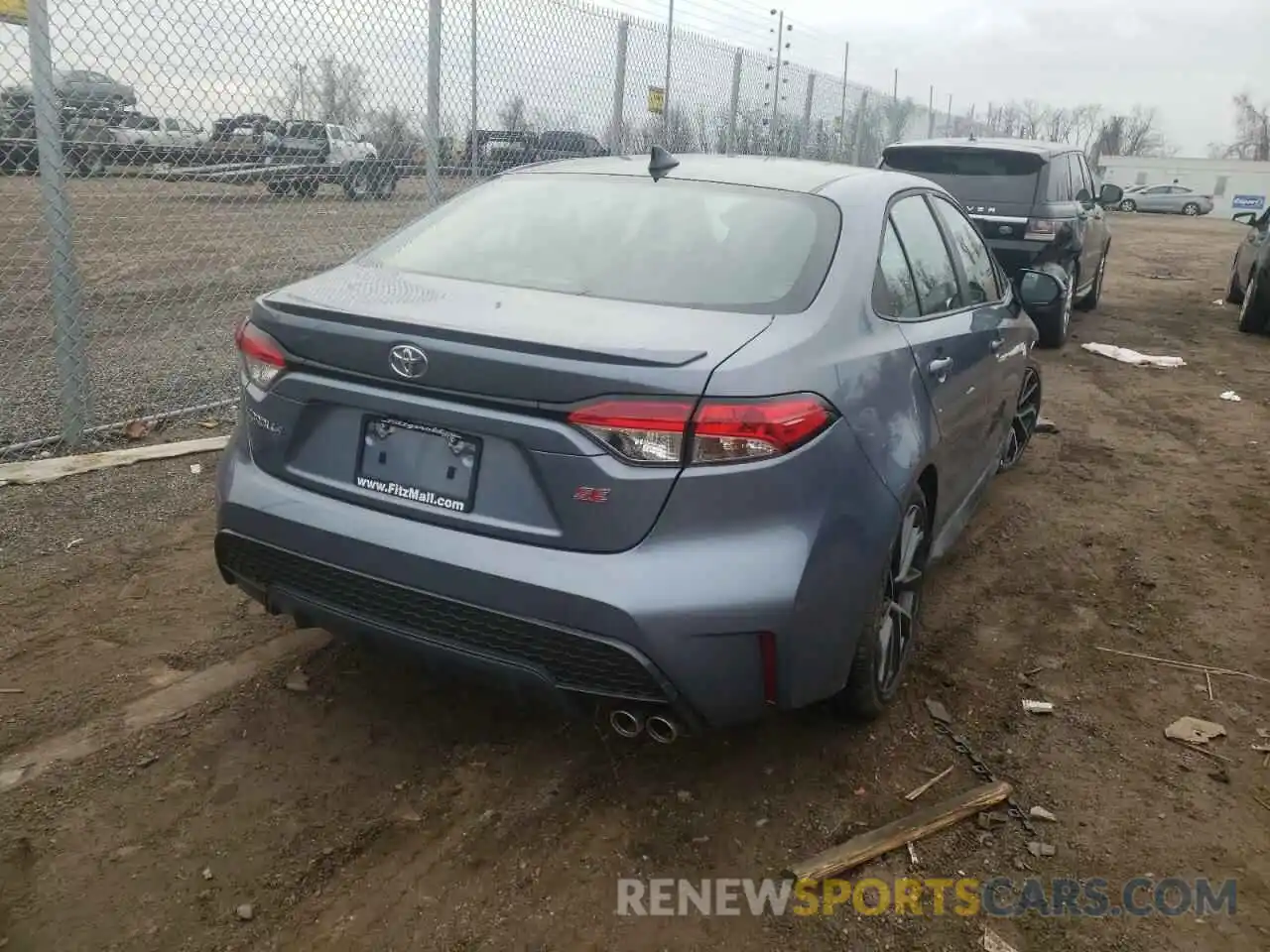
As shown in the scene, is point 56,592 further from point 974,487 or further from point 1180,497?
point 1180,497

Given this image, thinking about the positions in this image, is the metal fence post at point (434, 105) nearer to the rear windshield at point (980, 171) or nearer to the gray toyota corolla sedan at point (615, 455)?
the gray toyota corolla sedan at point (615, 455)

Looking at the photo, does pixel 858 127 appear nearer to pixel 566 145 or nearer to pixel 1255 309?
pixel 1255 309

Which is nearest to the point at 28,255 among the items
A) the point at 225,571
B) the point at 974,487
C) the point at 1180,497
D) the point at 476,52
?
the point at 476,52

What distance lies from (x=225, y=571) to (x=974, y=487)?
284 centimetres

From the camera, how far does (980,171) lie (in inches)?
360

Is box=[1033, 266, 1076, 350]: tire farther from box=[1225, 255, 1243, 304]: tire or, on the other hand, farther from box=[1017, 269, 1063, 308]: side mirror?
box=[1017, 269, 1063, 308]: side mirror

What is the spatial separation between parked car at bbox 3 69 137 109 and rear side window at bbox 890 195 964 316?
3716 millimetres

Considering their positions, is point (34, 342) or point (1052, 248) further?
point (1052, 248)

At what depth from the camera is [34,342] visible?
268 inches

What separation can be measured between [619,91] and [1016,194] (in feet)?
11.8

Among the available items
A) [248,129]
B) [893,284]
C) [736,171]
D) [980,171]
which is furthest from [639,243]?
[980,171]

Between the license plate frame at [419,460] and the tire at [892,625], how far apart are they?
1.08 metres

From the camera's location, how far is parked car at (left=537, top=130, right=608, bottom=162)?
7855mm

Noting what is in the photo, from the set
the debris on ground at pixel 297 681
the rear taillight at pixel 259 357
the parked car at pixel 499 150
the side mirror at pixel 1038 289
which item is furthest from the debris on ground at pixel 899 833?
the parked car at pixel 499 150
